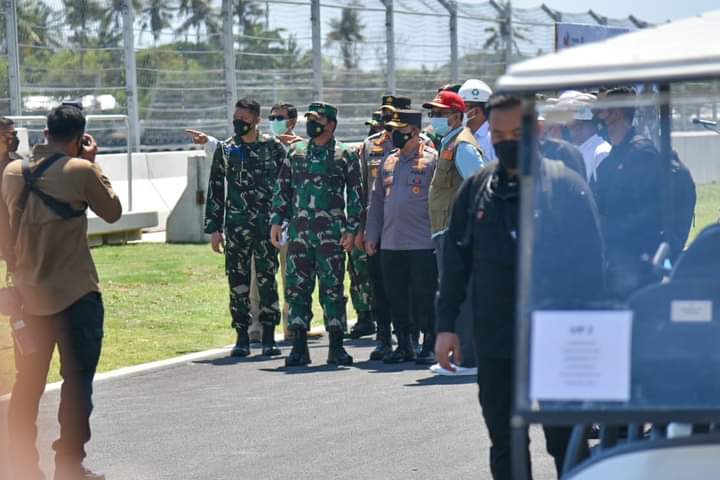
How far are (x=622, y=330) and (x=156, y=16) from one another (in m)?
17.7

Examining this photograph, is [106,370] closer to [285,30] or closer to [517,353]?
[517,353]

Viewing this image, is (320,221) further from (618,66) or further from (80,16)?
(80,16)

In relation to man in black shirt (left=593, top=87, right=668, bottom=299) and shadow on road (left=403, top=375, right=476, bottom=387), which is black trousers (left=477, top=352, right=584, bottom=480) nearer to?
man in black shirt (left=593, top=87, right=668, bottom=299)

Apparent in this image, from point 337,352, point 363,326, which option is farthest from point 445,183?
point 363,326

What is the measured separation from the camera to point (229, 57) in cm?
2256

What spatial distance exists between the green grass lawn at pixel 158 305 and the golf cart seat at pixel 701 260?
6.19m

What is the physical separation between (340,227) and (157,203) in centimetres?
1104

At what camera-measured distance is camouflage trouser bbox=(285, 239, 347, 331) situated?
11328mm

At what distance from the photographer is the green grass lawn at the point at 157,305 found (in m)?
12.4

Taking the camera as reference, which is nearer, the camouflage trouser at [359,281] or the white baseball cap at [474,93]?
the white baseball cap at [474,93]

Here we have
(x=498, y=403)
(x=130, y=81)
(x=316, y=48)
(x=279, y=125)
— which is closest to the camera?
(x=498, y=403)

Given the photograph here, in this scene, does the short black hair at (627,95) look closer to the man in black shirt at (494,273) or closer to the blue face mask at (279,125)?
the man in black shirt at (494,273)

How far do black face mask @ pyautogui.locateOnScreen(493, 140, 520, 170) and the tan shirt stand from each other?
99.8 inches

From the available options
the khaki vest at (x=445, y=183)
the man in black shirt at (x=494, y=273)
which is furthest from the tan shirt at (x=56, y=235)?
the khaki vest at (x=445, y=183)
